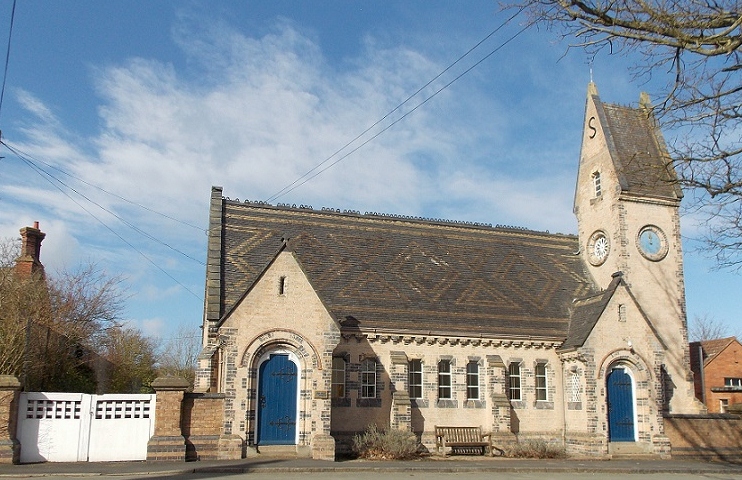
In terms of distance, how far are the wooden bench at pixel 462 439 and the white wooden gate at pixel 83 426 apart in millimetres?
9911

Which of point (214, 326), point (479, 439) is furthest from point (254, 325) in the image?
point (479, 439)

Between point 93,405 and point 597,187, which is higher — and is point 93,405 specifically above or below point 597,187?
below

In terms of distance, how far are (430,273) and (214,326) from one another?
9802 millimetres

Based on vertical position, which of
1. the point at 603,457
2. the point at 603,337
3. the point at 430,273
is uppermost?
the point at 430,273

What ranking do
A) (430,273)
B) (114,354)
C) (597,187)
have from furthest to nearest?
(114,354) → (597,187) → (430,273)

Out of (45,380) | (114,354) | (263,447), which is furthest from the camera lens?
(114,354)

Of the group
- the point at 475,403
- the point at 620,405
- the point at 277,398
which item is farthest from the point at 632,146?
the point at 277,398

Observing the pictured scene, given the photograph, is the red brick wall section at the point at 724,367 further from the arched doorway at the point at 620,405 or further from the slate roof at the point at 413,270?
the arched doorway at the point at 620,405

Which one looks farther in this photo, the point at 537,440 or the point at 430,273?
the point at 430,273

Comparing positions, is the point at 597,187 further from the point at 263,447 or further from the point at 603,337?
the point at 263,447

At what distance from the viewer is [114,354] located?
40812 mm

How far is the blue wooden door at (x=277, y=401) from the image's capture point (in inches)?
806

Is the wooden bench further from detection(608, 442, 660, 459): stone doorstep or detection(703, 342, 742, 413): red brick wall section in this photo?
detection(703, 342, 742, 413): red brick wall section

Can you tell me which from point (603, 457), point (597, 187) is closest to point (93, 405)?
point (603, 457)
